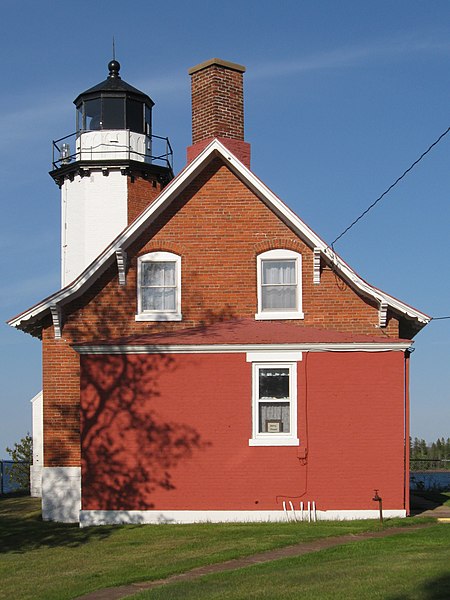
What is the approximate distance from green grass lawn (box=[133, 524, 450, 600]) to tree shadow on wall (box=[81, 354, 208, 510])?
5251 mm

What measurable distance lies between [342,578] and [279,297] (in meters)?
9.98

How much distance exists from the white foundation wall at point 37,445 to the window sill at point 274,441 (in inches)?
431

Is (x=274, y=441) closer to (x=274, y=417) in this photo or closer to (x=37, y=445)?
(x=274, y=417)

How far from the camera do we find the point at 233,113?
22969 millimetres

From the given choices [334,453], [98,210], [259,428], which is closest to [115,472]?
[259,428]

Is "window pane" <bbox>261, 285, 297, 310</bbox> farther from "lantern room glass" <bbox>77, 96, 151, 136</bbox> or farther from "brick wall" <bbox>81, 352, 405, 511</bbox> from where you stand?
"lantern room glass" <bbox>77, 96, 151, 136</bbox>

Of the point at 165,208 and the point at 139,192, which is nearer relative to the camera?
the point at 165,208

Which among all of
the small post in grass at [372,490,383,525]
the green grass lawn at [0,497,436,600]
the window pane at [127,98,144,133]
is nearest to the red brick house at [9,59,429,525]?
the small post in grass at [372,490,383,525]

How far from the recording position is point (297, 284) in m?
21.0

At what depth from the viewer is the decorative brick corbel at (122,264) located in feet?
68.0

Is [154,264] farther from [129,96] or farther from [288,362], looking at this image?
[129,96]

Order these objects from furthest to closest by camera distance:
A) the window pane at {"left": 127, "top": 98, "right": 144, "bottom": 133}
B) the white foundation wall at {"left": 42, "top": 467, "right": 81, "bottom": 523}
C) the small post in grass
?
the window pane at {"left": 127, "top": 98, "right": 144, "bottom": 133}, the white foundation wall at {"left": 42, "top": 467, "right": 81, "bottom": 523}, the small post in grass

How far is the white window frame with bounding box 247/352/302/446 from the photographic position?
62.0 ft

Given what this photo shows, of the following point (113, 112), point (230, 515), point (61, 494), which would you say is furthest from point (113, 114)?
point (230, 515)
